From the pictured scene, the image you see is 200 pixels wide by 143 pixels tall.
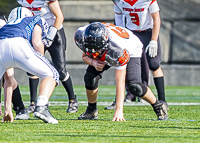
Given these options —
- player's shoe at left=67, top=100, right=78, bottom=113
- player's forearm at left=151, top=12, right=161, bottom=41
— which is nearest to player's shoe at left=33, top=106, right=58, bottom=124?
player's shoe at left=67, top=100, right=78, bottom=113

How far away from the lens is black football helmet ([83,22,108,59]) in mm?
4094

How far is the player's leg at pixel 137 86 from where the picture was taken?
4.45 metres

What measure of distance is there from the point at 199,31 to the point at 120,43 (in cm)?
718

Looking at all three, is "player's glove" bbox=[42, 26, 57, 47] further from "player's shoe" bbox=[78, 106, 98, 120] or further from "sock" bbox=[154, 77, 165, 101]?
"sock" bbox=[154, 77, 165, 101]

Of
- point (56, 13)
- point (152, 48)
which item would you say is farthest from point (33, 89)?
point (152, 48)

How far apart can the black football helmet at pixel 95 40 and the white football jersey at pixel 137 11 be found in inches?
66.3

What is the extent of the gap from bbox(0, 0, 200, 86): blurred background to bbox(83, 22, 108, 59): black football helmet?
6802mm

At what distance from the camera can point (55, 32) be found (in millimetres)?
5355

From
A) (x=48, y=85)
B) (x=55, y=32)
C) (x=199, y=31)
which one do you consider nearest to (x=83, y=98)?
(x=55, y=32)

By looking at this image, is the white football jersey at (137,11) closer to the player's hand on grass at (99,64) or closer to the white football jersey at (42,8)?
the white football jersey at (42,8)

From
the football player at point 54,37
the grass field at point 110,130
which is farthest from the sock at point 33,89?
the grass field at point 110,130

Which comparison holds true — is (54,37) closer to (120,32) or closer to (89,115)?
(89,115)

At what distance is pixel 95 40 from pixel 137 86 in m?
0.65

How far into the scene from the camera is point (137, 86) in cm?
445
